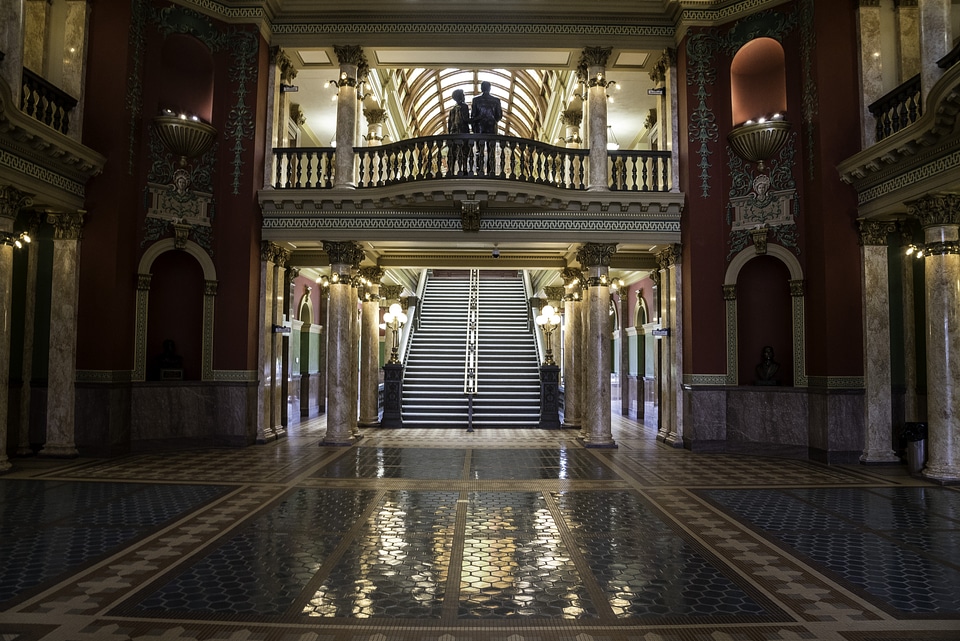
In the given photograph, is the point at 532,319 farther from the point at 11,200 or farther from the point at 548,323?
the point at 11,200

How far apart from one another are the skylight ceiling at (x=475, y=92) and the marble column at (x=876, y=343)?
11.6 metres

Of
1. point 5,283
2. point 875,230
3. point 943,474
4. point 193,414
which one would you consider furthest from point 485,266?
point 943,474

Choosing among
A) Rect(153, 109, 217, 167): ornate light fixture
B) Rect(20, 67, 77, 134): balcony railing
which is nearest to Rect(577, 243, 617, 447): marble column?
Rect(153, 109, 217, 167): ornate light fixture

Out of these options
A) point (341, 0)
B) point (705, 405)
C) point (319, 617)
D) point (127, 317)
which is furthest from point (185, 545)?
point (341, 0)

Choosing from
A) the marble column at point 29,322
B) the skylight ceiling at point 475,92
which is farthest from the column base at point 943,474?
the skylight ceiling at point 475,92

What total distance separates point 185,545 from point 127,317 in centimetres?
631

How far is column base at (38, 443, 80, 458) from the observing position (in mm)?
9750

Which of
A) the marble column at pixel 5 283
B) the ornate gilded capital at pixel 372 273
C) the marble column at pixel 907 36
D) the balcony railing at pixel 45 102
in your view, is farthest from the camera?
the ornate gilded capital at pixel 372 273

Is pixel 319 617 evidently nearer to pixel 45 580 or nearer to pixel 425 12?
pixel 45 580

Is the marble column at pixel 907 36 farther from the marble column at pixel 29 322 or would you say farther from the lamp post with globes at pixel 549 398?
the marble column at pixel 29 322

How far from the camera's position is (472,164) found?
11336 millimetres

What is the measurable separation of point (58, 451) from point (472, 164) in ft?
27.5

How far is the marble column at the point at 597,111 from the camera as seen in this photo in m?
12.0

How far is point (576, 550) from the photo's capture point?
5.47 meters
